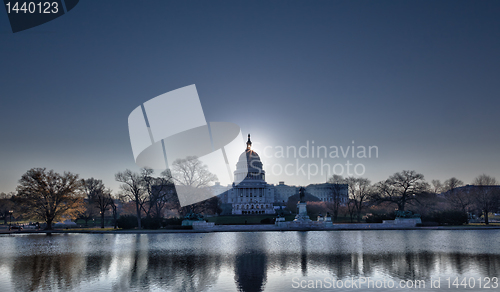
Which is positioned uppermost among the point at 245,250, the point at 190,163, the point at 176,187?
the point at 190,163

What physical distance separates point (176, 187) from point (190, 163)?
553 cm

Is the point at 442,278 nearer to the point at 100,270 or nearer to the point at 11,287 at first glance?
the point at 100,270

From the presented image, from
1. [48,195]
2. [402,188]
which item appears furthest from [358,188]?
[48,195]

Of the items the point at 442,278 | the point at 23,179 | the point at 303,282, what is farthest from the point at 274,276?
the point at 23,179

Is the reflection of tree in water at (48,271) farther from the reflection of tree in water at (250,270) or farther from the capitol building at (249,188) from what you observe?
the capitol building at (249,188)

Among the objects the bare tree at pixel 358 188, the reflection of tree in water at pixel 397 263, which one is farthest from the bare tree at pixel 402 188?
the reflection of tree in water at pixel 397 263

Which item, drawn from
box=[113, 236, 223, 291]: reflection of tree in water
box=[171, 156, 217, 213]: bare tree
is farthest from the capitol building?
box=[113, 236, 223, 291]: reflection of tree in water

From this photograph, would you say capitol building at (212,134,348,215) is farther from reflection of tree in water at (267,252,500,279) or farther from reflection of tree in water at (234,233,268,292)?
reflection of tree in water at (267,252,500,279)

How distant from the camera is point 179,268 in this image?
17.3 m

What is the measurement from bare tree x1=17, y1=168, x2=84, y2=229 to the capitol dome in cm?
8696

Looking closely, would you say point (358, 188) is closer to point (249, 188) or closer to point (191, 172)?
point (191, 172)

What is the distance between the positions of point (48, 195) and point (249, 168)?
305ft

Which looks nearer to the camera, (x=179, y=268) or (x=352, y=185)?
(x=179, y=268)

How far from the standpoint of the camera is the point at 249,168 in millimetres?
139750
